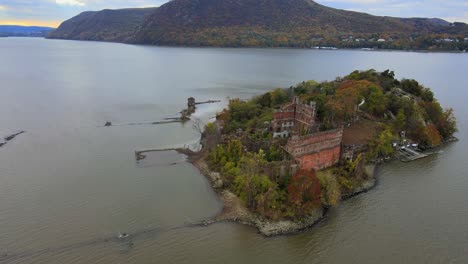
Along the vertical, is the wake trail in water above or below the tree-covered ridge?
below

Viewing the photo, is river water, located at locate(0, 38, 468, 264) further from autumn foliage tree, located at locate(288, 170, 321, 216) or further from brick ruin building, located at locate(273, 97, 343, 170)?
brick ruin building, located at locate(273, 97, 343, 170)

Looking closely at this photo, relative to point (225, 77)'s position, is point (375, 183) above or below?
below

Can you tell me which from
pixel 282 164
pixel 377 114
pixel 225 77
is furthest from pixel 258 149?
pixel 225 77

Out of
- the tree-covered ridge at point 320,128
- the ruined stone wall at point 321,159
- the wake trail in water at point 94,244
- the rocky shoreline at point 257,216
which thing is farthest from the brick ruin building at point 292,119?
the wake trail in water at point 94,244

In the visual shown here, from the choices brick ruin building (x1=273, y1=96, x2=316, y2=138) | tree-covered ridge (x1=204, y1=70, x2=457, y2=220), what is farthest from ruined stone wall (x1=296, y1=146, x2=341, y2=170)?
brick ruin building (x1=273, y1=96, x2=316, y2=138)

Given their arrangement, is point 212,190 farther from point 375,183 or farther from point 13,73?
point 13,73

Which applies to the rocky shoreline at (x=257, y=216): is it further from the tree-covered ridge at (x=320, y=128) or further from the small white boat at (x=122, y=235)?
the small white boat at (x=122, y=235)
